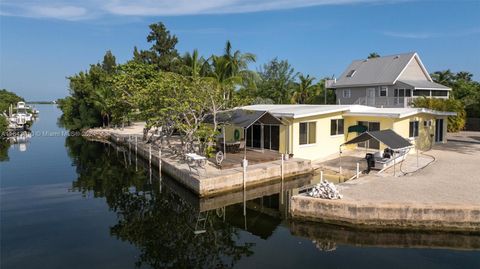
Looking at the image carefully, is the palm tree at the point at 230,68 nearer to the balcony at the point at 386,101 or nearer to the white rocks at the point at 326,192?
the balcony at the point at 386,101

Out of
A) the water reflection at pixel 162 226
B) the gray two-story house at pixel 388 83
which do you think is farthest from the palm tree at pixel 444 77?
the water reflection at pixel 162 226

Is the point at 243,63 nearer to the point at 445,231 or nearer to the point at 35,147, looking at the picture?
the point at 35,147

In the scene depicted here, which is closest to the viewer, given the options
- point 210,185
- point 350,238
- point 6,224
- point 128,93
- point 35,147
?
point 350,238

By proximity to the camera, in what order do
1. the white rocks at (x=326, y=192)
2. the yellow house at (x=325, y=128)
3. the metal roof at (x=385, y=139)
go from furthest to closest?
the yellow house at (x=325, y=128), the metal roof at (x=385, y=139), the white rocks at (x=326, y=192)

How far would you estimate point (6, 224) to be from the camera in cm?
1466

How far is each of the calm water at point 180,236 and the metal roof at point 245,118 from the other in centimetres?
446

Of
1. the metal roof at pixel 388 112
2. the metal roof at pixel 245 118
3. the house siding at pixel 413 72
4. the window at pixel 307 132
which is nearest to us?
the metal roof at pixel 245 118

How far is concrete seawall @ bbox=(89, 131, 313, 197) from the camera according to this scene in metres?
17.9

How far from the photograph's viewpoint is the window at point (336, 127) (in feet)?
83.7

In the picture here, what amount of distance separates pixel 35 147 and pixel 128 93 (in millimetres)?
16716

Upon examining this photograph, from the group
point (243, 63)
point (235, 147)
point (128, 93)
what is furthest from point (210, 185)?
point (243, 63)

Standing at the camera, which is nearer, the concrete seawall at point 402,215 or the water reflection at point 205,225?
the water reflection at point 205,225

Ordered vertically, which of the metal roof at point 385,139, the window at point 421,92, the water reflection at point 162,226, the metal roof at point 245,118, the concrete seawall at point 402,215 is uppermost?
the window at point 421,92

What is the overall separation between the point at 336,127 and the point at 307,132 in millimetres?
2980
